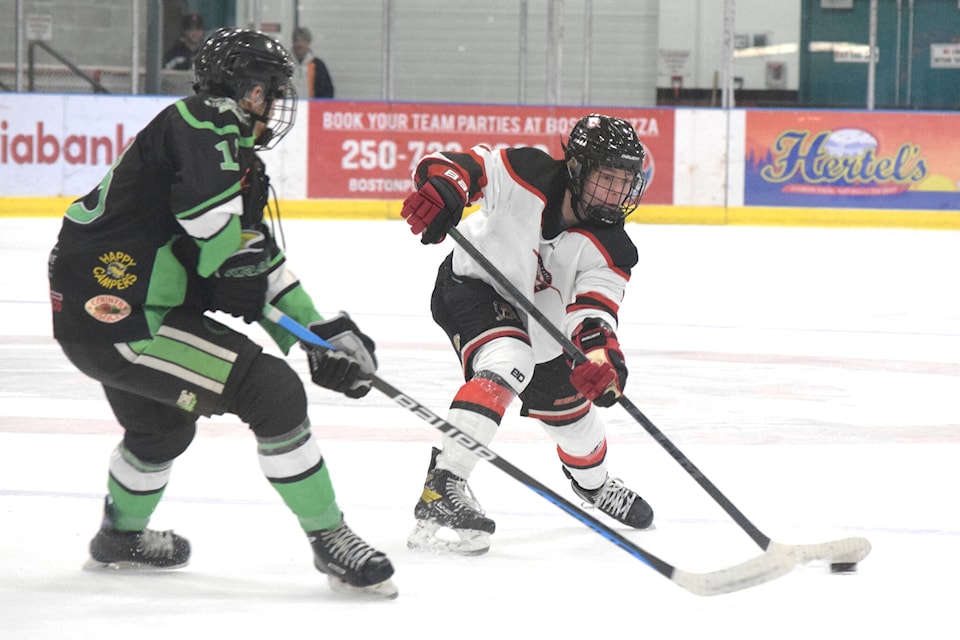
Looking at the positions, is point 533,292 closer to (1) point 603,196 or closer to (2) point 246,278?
(1) point 603,196

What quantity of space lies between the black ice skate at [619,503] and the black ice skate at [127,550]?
922mm

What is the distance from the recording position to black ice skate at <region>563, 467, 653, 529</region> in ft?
9.54

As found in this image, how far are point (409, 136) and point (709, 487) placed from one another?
8.45 meters

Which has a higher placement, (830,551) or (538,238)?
(538,238)

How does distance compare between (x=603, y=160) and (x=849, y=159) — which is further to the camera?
(x=849, y=159)

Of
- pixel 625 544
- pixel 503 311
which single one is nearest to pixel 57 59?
pixel 503 311

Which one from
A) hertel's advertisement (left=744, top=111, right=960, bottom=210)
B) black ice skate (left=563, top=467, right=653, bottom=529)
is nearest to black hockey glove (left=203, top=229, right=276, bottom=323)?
black ice skate (left=563, top=467, right=653, bottom=529)

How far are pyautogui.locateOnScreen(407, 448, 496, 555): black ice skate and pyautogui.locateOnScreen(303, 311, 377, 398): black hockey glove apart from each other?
1.45 feet

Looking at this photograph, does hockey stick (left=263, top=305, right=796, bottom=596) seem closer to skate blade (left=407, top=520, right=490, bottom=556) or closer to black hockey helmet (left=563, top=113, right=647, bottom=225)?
skate blade (left=407, top=520, right=490, bottom=556)

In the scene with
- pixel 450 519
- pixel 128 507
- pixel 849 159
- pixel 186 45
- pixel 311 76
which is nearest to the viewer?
pixel 128 507

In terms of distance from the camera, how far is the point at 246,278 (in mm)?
2262

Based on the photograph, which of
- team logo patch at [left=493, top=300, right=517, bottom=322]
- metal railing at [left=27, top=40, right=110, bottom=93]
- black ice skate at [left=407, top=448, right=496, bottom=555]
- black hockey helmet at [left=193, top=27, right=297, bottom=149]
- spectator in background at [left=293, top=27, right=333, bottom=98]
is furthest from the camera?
spectator in background at [left=293, top=27, right=333, bottom=98]

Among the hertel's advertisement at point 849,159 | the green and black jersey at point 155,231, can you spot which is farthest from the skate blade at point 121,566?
the hertel's advertisement at point 849,159

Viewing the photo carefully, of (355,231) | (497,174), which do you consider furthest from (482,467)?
(355,231)
